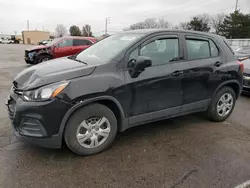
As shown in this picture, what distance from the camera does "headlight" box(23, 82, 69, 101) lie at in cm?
245

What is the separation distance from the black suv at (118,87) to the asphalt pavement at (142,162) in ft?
0.94

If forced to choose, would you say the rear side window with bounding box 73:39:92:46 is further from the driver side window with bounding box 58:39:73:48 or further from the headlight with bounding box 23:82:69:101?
the headlight with bounding box 23:82:69:101

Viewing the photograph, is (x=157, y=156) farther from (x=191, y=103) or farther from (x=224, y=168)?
(x=191, y=103)

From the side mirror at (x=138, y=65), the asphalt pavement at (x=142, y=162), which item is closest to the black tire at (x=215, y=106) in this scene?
the asphalt pavement at (x=142, y=162)

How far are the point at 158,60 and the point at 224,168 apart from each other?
1752 mm

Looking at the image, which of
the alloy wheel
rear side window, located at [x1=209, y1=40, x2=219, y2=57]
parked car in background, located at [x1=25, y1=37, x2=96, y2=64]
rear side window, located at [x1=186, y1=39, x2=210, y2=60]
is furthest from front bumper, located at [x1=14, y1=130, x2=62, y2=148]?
parked car in background, located at [x1=25, y1=37, x2=96, y2=64]

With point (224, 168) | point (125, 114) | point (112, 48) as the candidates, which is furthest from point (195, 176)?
point (112, 48)

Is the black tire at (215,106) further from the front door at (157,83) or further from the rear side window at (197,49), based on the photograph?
the front door at (157,83)

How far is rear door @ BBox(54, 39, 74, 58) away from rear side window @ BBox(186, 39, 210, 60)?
327 inches

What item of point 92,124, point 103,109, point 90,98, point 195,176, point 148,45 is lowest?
point 195,176

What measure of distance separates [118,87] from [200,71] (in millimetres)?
1596

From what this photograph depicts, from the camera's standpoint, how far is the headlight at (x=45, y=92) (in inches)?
96.3

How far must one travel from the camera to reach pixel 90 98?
260 centimetres

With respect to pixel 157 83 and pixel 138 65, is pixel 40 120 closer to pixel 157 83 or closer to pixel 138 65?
pixel 138 65
